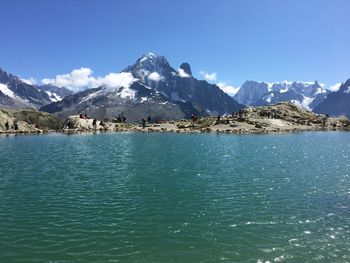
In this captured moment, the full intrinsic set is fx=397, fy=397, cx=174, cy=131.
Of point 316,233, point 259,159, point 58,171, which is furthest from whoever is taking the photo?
point 259,159

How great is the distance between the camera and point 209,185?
53719 mm

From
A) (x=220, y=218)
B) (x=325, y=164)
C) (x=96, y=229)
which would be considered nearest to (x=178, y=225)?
(x=220, y=218)

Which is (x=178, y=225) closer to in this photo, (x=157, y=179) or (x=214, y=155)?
(x=157, y=179)

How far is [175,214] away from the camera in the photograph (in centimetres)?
3934

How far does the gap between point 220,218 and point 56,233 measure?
1495cm

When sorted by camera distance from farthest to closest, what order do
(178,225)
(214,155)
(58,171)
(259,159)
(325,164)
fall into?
1. (214,155)
2. (259,159)
3. (325,164)
4. (58,171)
5. (178,225)

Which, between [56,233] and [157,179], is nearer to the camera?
[56,233]

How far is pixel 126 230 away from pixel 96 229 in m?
2.61

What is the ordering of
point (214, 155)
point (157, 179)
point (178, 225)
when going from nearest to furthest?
point (178, 225), point (157, 179), point (214, 155)

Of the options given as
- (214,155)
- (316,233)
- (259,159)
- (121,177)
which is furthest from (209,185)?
(214,155)

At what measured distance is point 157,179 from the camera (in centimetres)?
5906

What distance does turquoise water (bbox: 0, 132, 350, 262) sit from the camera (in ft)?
96.6

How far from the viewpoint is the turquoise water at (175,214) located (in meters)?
29.4

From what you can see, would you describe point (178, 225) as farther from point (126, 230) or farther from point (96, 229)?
point (96, 229)
